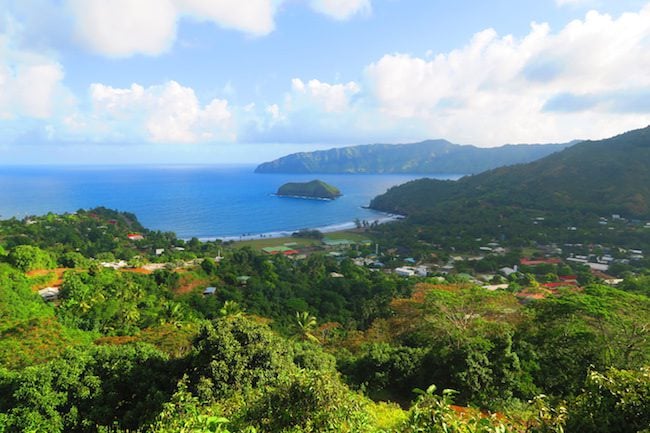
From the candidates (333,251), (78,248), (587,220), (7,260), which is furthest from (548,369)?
(587,220)

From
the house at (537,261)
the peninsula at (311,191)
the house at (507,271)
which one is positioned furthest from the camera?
the peninsula at (311,191)

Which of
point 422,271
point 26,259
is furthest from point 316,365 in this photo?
point 422,271

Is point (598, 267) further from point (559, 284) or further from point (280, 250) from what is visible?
point (280, 250)

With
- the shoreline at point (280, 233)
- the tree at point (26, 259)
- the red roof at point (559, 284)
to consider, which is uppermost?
the tree at point (26, 259)

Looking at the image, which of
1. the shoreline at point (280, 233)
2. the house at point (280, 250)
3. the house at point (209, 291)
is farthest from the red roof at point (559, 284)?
the shoreline at point (280, 233)

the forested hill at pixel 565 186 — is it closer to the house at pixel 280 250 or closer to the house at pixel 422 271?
the house at pixel 422 271

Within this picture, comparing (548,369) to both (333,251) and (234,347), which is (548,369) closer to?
(234,347)

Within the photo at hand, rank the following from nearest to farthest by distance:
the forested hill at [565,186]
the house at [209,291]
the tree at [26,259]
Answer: the tree at [26,259], the house at [209,291], the forested hill at [565,186]
